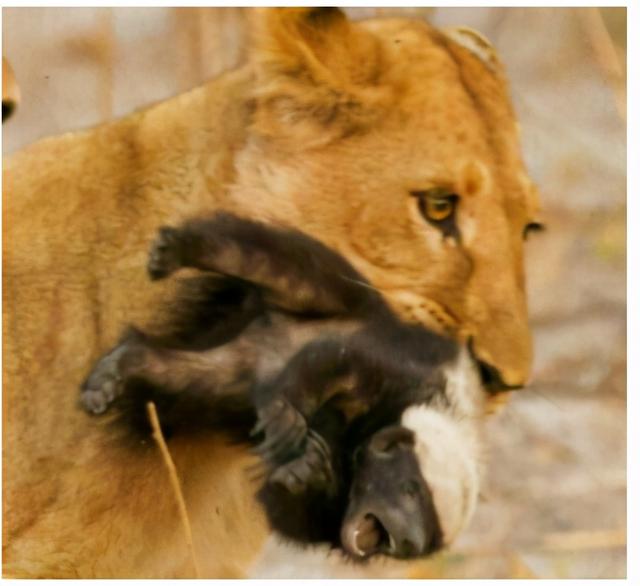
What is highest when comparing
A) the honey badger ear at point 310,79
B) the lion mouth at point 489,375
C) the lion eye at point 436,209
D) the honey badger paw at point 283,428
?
the honey badger ear at point 310,79

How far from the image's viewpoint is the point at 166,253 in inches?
56.9

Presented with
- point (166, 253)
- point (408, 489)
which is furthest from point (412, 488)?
point (166, 253)

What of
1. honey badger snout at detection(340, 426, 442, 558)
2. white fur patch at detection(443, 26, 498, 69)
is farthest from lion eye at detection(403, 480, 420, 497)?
white fur patch at detection(443, 26, 498, 69)

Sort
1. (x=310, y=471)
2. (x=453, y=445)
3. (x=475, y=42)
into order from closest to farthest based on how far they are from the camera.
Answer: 1. (x=310, y=471)
2. (x=453, y=445)
3. (x=475, y=42)

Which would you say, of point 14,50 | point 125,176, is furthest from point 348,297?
point 14,50

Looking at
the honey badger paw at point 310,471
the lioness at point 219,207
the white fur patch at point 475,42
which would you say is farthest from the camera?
the white fur patch at point 475,42

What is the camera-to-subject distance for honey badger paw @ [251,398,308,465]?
1.39 metres

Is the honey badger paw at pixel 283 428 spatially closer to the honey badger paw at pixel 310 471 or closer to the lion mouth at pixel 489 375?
the honey badger paw at pixel 310 471

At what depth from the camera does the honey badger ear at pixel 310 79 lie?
155 centimetres

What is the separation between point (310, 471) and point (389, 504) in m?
0.12

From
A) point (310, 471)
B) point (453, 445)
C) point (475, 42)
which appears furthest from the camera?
point (475, 42)

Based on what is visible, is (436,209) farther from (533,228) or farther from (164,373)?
(164,373)

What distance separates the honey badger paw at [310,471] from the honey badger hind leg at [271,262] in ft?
0.70

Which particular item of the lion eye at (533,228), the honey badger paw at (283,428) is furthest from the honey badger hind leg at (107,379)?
the lion eye at (533,228)
